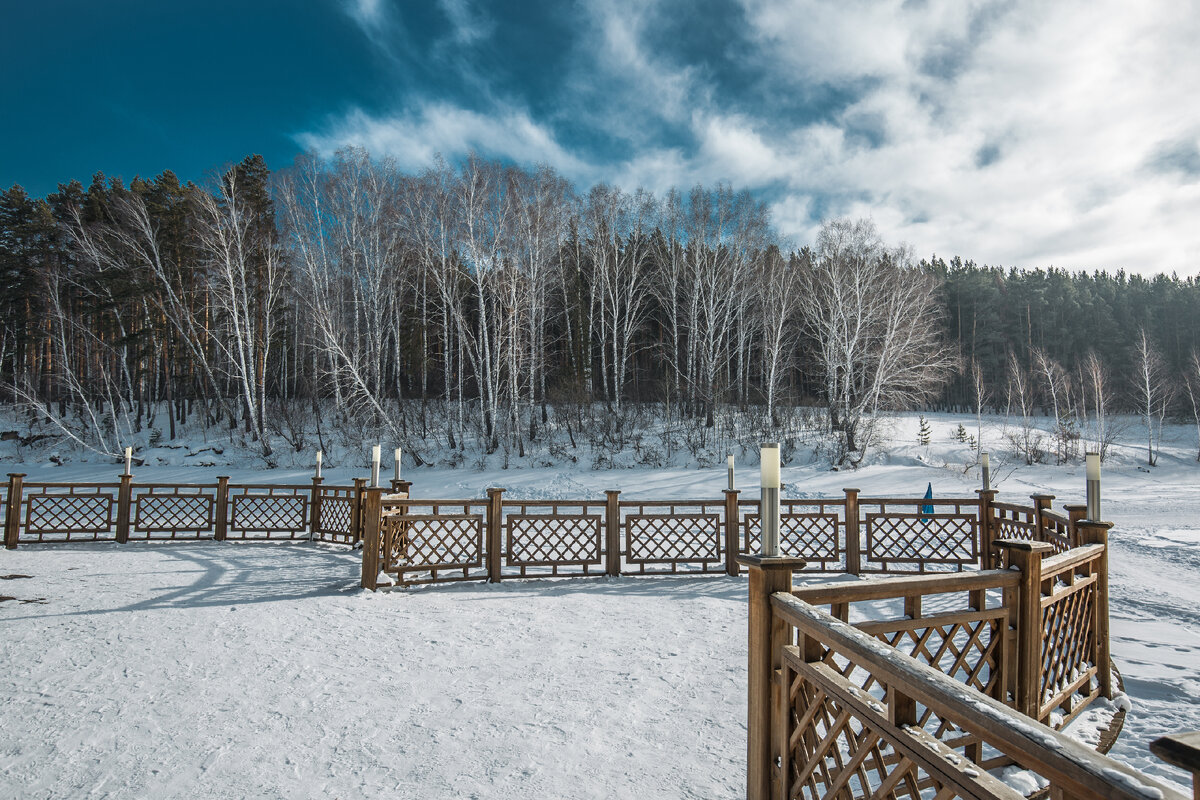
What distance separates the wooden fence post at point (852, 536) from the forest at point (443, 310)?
977cm

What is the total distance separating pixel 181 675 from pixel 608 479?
12.7 m

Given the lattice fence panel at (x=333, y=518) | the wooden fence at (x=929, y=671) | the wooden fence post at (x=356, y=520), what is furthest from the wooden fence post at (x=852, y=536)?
the lattice fence panel at (x=333, y=518)

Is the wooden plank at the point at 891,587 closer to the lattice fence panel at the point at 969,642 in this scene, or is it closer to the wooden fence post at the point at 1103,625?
the lattice fence panel at the point at 969,642

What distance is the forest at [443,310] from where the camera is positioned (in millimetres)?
18703

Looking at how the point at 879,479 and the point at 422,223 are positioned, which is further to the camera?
the point at 422,223

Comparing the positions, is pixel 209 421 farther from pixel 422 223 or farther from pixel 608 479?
pixel 608 479

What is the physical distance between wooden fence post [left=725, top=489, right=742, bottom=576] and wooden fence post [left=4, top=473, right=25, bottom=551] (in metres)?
12.0

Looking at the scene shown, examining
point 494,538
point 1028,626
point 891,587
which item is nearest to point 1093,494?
point 1028,626

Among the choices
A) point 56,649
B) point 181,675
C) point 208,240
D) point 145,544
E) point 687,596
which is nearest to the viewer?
point 181,675

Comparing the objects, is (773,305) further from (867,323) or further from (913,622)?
(913,622)

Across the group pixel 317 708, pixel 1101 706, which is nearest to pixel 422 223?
pixel 317 708

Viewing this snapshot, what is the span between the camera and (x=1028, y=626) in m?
3.30

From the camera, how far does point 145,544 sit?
10.4 meters

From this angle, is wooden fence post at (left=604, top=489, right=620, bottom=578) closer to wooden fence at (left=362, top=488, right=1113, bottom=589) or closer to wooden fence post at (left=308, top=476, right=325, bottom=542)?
wooden fence at (left=362, top=488, right=1113, bottom=589)
